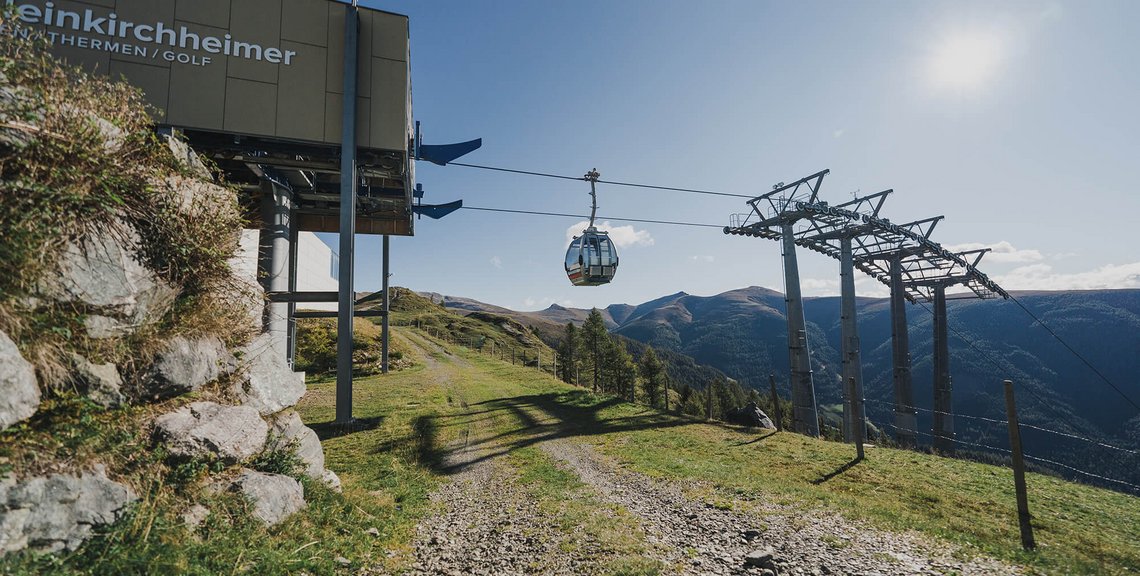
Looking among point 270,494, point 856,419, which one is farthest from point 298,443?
point 856,419

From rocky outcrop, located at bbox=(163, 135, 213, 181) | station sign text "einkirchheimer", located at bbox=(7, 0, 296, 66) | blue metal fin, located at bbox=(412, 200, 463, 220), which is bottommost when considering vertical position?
rocky outcrop, located at bbox=(163, 135, 213, 181)

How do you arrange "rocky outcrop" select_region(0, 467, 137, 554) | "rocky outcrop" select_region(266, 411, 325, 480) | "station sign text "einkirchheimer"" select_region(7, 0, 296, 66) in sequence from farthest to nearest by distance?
1. "station sign text "einkirchheimer"" select_region(7, 0, 296, 66)
2. "rocky outcrop" select_region(266, 411, 325, 480)
3. "rocky outcrop" select_region(0, 467, 137, 554)

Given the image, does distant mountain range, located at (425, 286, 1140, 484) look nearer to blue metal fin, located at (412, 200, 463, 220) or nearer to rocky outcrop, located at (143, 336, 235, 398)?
blue metal fin, located at (412, 200, 463, 220)

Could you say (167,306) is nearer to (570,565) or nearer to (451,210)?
(570,565)

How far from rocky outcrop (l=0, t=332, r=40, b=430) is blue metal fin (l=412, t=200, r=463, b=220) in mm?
16747

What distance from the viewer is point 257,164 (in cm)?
1411

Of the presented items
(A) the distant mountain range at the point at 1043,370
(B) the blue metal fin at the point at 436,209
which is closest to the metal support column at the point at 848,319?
(B) the blue metal fin at the point at 436,209

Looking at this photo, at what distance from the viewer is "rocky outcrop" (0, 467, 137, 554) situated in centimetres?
367

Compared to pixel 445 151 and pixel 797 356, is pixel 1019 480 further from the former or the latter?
pixel 445 151

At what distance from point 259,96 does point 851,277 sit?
101ft

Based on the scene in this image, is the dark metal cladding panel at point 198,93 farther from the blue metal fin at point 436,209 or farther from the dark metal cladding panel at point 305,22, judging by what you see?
the blue metal fin at point 436,209

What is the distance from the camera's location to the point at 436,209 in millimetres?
20672

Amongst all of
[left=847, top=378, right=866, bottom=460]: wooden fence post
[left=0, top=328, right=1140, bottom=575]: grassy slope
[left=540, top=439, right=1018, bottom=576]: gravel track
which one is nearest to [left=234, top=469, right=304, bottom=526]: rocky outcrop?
[left=0, top=328, right=1140, bottom=575]: grassy slope

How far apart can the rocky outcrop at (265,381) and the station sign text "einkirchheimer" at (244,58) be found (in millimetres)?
7916
